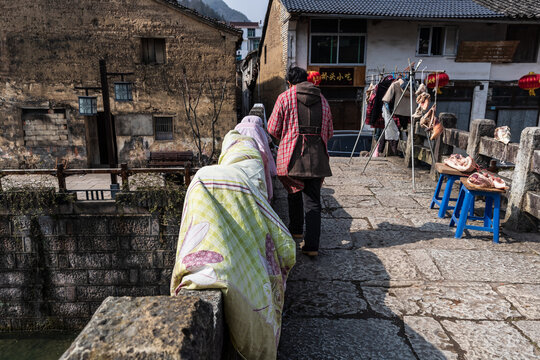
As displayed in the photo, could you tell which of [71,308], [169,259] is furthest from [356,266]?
[71,308]

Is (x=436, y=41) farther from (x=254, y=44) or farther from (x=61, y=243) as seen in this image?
(x=254, y=44)

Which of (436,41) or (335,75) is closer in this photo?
(335,75)

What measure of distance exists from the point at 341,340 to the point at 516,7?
766 inches

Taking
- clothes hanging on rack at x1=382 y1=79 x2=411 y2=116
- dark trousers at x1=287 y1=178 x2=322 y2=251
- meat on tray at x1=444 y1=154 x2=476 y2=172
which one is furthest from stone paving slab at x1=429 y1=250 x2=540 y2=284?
clothes hanging on rack at x1=382 y1=79 x2=411 y2=116

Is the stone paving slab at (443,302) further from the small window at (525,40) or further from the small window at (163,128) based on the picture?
the small window at (525,40)

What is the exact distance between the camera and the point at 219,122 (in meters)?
16.2

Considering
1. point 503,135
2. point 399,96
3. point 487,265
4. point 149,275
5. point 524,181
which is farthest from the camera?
point 399,96

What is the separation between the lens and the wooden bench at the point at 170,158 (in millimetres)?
14647

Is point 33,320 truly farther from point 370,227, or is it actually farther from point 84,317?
point 370,227

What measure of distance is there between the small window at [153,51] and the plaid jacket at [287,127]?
13.1 m

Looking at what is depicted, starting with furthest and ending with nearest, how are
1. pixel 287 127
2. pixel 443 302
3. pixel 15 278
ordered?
pixel 15 278 → pixel 287 127 → pixel 443 302

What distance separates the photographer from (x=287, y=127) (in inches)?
161

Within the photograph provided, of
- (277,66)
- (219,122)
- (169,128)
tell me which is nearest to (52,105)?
(169,128)

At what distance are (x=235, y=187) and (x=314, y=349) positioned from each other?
4.45 feet
